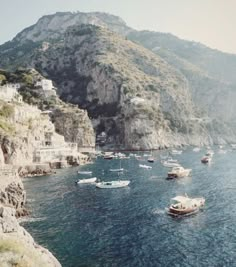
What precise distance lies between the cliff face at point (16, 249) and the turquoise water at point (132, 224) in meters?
10.1

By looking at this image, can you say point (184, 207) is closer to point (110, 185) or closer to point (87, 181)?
point (110, 185)

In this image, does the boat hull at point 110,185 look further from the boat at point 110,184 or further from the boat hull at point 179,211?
the boat hull at point 179,211

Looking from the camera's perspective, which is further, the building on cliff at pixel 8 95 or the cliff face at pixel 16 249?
the building on cliff at pixel 8 95

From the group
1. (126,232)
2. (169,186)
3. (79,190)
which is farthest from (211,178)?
(126,232)

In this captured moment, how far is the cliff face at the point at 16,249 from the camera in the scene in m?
38.8

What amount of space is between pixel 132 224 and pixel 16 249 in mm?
38990

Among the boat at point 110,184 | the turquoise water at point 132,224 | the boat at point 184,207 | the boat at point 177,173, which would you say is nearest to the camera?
the turquoise water at point 132,224

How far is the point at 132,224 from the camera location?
255 ft

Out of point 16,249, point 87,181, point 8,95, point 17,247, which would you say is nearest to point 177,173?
point 87,181

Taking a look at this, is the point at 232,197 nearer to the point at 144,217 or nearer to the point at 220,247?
the point at 144,217

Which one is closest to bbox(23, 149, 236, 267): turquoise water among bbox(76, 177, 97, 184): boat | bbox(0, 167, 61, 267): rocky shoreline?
bbox(76, 177, 97, 184): boat

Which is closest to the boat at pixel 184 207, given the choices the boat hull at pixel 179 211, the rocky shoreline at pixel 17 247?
the boat hull at pixel 179 211

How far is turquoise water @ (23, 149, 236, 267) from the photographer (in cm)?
6122

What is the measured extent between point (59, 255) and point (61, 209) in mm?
29267
